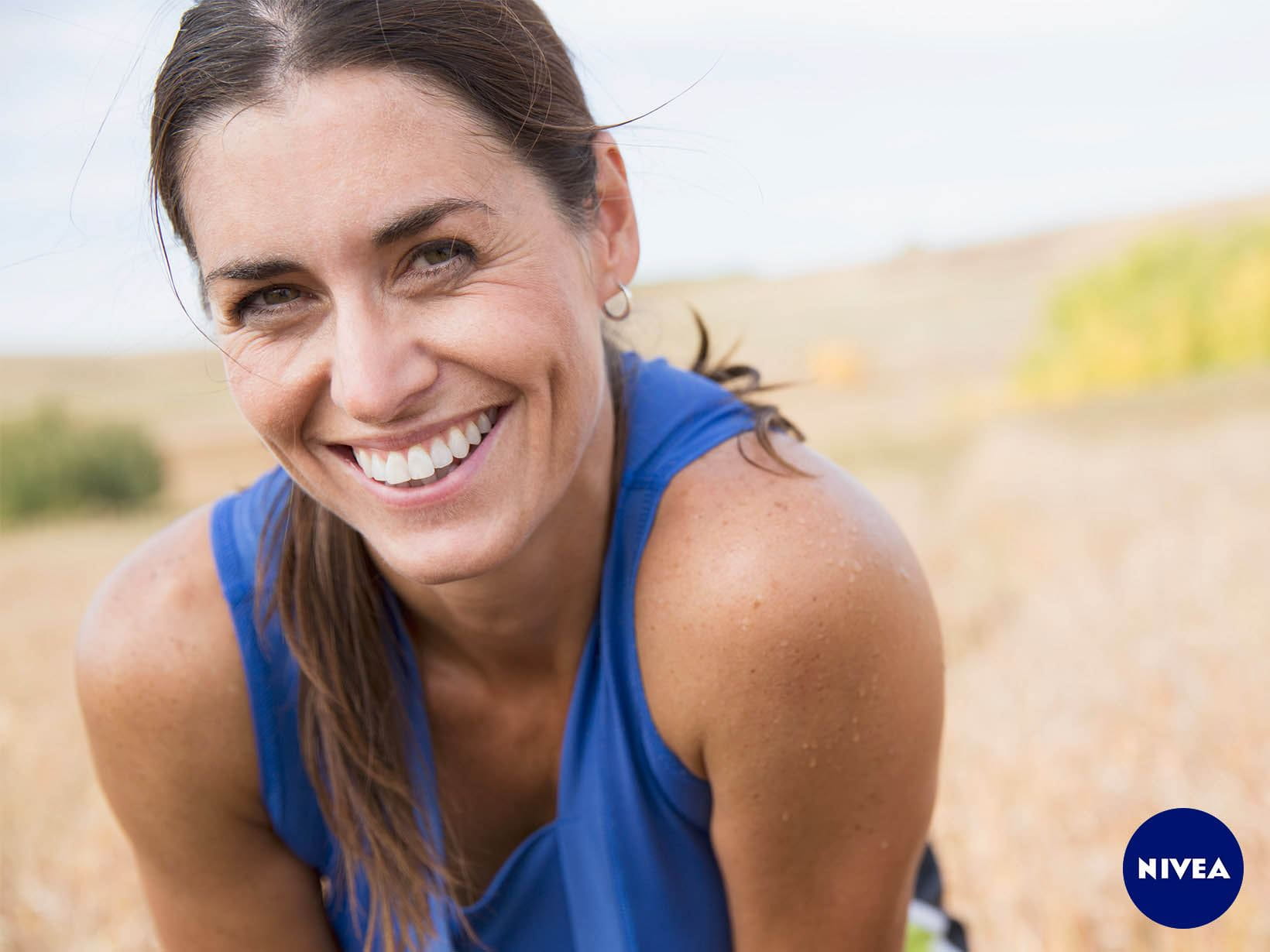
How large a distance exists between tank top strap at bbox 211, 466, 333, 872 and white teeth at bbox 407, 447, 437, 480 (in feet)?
1.38

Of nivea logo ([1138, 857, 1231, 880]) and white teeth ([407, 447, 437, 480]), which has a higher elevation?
white teeth ([407, 447, 437, 480])

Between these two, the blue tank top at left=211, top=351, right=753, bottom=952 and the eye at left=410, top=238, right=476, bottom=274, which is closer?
the eye at left=410, top=238, right=476, bottom=274

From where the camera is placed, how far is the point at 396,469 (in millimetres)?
1624

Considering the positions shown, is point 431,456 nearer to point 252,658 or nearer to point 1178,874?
point 252,658

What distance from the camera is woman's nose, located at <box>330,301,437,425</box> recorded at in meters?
1.50

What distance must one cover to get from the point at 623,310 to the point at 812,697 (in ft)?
2.39

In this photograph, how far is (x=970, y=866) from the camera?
3.22m

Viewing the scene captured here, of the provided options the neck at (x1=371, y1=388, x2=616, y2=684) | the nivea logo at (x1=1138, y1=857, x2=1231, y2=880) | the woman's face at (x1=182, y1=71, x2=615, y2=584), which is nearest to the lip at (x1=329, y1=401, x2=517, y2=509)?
the woman's face at (x1=182, y1=71, x2=615, y2=584)

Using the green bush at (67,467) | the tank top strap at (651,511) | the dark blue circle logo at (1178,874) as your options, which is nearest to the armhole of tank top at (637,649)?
the tank top strap at (651,511)

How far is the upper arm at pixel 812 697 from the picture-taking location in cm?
173

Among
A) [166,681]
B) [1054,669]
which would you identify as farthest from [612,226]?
[1054,669]

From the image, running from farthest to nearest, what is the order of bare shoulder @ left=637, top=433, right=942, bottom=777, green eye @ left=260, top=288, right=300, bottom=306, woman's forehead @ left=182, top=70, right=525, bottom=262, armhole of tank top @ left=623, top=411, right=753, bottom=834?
armhole of tank top @ left=623, top=411, right=753, bottom=834 < bare shoulder @ left=637, top=433, right=942, bottom=777 < green eye @ left=260, top=288, right=300, bottom=306 < woman's forehead @ left=182, top=70, right=525, bottom=262

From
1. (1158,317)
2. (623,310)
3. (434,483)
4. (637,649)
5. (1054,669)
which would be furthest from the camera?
(1158,317)

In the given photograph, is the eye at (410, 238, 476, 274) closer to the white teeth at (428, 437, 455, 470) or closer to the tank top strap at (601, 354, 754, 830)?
the white teeth at (428, 437, 455, 470)
